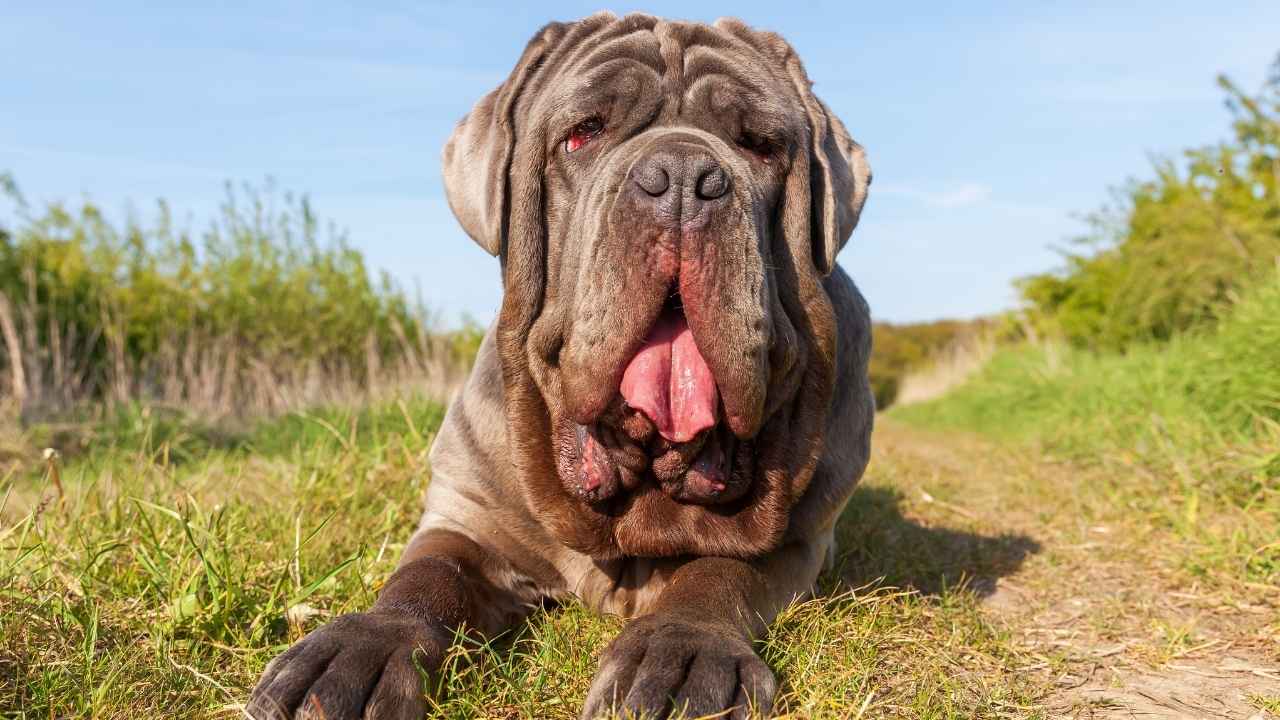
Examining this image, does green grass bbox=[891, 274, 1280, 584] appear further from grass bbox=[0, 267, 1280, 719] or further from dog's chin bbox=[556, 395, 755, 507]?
dog's chin bbox=[556, 395, 755, 507]

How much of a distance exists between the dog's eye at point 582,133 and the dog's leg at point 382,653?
44.7 inches

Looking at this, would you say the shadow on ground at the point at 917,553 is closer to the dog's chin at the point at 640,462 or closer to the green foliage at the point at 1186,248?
the dog's chin at the point at 640,462

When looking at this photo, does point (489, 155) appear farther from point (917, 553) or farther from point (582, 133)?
point (917, 553)

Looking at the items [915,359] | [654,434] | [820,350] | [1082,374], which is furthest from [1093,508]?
[915,359]

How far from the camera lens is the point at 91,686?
200cm

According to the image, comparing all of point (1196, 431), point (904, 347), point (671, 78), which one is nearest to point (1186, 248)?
point (1196, 431)

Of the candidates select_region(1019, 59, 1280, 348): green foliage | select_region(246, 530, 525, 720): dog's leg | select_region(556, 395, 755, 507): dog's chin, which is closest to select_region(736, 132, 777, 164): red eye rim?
select_region(556, 395, 755, 507): dog's chin

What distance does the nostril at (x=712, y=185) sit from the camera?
81.9 inches

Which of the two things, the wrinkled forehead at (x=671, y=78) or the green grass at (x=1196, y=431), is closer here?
the wrinkled forehead at (x=671, y=78)

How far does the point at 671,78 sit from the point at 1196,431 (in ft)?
13.7

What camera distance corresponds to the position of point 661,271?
208cm

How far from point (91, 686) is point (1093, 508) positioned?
4370 millimetres

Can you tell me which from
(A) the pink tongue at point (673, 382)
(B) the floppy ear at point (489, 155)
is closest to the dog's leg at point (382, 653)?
(A) the pink tongue at point (673, 382)

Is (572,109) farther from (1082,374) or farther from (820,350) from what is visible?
(1082,374)
